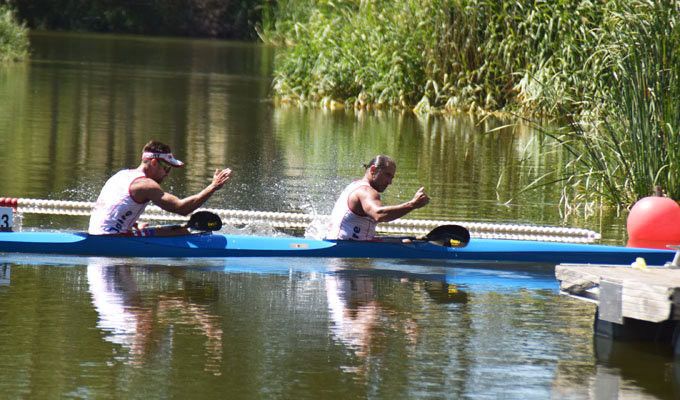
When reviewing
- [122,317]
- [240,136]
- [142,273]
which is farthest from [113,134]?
[122,317]

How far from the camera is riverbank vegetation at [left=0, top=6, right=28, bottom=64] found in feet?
156

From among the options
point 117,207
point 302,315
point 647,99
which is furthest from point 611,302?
point 647,99

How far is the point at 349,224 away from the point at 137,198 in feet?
6.70

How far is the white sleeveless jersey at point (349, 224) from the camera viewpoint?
14.2m

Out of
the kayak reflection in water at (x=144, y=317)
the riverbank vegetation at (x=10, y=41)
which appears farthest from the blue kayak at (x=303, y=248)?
the riverbank vegetation at (x=10, y=41)

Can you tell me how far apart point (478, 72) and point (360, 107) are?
3.52 metres

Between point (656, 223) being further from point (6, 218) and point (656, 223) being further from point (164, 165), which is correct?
point (6, 218)

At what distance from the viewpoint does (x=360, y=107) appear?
34531 mm

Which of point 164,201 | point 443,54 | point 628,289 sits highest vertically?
point 443,54

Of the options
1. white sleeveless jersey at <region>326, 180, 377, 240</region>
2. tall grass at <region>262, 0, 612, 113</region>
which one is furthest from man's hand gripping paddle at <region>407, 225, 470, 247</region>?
tall grass at <region>262, 0, 612, 113</region>

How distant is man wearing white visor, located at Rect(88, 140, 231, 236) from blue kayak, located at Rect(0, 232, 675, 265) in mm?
136

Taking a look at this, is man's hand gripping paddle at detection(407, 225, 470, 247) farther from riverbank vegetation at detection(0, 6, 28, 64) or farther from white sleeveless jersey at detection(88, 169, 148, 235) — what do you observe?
riverbank vegetation at detection(0, 6, 28, 64)

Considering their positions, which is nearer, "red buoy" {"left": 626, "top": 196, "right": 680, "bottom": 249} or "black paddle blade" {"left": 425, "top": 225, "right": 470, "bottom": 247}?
"black paddle blade" {"left": 425, "top": 225, "right": 470, "bottom": 247}

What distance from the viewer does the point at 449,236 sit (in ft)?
→ 46.9
